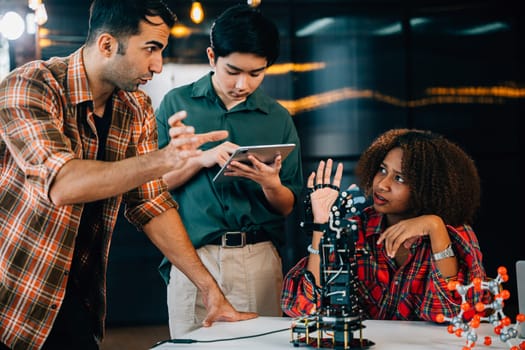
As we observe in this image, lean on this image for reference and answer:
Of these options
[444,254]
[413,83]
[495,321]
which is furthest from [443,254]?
[413,83]

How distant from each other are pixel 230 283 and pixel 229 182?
15.9 inches

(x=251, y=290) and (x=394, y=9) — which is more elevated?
(x=394, y=9)

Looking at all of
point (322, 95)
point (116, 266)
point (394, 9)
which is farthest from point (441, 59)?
point (116, 266)

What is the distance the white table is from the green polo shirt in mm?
604

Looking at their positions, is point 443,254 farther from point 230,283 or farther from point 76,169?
point 76,169

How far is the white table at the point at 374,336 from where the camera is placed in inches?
78.9

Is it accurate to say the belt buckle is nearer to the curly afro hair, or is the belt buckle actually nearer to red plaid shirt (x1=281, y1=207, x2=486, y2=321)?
red plaid shirt (x1=281, y1=207, x2=486, y2=321)

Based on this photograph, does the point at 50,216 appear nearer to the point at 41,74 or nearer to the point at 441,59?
the point at 41,74

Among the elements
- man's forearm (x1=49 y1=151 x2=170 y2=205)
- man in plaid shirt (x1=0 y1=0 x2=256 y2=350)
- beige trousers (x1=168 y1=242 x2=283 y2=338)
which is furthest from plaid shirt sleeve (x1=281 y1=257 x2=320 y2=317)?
man's forearm (x1=49 y1=151 x2=170 y2=205)

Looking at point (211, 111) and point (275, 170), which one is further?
point (211, 111)

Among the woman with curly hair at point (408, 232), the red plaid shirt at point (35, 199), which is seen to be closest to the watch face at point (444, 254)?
the woman with curly hair at point (408, 232)

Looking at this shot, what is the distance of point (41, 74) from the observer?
7.16 feet

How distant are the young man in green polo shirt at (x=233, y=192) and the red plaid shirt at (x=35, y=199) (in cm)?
72

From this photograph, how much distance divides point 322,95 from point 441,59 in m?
1.10
